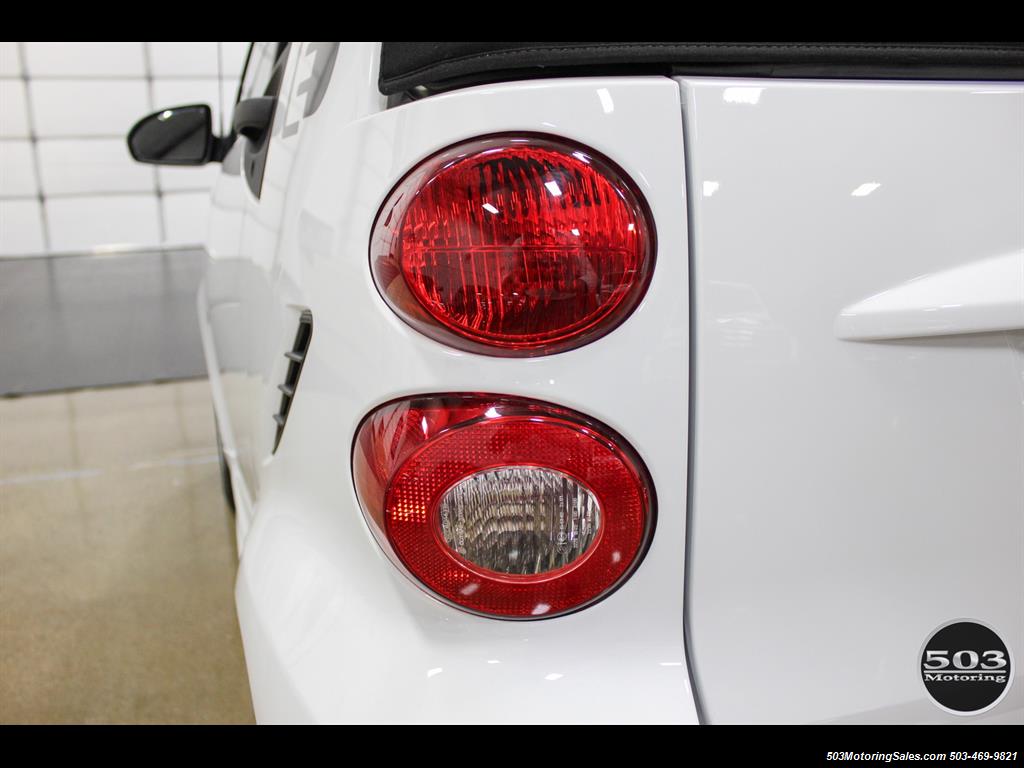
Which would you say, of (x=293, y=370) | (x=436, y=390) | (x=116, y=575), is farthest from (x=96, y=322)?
(x=436, y=390)

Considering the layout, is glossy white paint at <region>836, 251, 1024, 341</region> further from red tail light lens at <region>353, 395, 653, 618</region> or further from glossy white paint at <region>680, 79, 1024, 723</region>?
red tail light lens at <region>353, 395, 653, 618</region>

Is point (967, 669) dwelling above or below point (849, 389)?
below

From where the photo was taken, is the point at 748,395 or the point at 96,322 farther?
the point at 96,322

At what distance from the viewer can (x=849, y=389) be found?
2.07 feet

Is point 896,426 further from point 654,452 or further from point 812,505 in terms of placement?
point 654,452

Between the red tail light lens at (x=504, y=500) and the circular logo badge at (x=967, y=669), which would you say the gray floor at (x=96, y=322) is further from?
the circular logo badge at (x=967, y=669)

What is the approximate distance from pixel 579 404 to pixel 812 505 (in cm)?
21

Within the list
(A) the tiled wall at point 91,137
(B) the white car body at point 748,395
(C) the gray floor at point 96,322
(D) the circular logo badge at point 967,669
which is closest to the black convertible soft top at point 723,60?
(B) the white car body at point 748,395

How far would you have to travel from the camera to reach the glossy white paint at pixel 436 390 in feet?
2.01

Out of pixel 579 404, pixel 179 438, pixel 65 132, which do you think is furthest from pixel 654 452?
pixel 65 132

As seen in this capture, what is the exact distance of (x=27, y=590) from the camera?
2008 millimetres

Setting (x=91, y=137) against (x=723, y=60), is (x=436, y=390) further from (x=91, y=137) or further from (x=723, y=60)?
(x=91, y=137)

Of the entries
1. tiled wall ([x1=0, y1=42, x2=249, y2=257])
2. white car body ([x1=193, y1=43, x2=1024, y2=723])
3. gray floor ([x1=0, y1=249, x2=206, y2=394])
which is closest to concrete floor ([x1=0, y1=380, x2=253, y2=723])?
gray floor ([x1=0, y1=249, x2=206, y2=394])

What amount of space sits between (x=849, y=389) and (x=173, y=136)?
5.34ft
